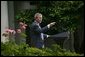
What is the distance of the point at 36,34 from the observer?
593cm

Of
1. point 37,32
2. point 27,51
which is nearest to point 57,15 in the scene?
point 37,32

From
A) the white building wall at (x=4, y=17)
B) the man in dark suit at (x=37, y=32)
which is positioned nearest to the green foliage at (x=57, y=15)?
the man in dark suit at (x=37, y=32)

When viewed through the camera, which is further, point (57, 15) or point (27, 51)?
point (57, 15)

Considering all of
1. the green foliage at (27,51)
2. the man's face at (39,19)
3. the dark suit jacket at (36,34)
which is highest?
the man's face at (39,19)

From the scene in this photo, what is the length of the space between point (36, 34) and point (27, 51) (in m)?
0.30

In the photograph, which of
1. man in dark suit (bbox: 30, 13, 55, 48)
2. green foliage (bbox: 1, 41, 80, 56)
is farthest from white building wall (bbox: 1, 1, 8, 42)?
man in dark suit (bbox: 30, 13, 55, 48)

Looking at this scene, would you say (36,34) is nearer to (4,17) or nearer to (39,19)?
(39,19)

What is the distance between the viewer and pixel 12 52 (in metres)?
5.71

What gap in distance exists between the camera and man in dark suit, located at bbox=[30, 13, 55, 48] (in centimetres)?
589

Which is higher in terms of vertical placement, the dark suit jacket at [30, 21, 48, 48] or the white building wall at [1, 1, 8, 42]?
the white building wall at [1, 1, 8, 42]

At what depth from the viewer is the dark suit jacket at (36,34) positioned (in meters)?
5.90

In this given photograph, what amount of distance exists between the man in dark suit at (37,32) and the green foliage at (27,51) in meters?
0.11

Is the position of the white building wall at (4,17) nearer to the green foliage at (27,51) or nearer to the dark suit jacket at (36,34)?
the green foliage at (27,51)

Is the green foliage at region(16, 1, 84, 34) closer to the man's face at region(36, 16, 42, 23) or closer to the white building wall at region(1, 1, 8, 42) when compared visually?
the man's face at region(36, 16, 42, 23)
